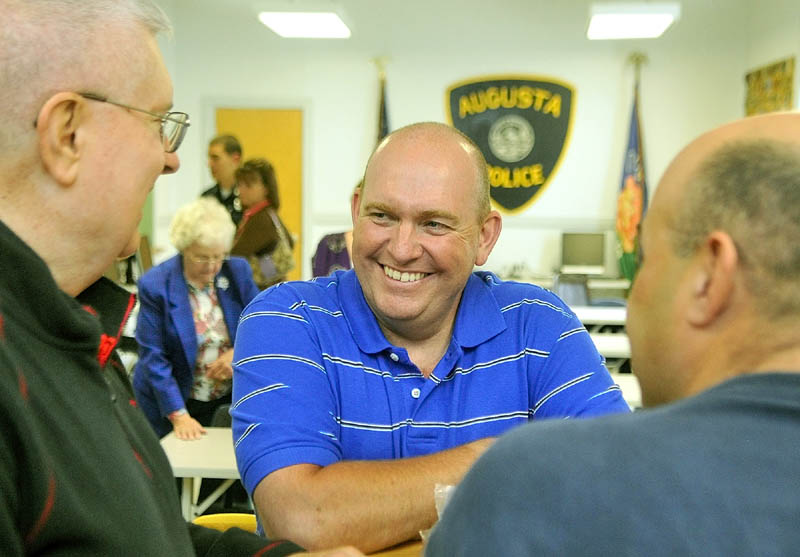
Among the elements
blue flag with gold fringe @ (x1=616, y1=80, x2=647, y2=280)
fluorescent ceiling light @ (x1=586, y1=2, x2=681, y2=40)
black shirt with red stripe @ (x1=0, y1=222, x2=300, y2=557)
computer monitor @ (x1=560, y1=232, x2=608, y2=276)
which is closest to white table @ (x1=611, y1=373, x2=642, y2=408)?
black shirt with red stripe @ (x1=0, y1=222, x2=300, y2=557)

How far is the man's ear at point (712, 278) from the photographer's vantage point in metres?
0.66

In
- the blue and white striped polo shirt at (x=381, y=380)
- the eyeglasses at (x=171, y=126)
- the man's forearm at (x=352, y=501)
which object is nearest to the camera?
the eyeglasses at (x=171, y=126)

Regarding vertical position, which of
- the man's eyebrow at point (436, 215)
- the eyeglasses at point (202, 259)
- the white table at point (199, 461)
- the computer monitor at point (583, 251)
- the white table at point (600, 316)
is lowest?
the white table at point (199, 461)

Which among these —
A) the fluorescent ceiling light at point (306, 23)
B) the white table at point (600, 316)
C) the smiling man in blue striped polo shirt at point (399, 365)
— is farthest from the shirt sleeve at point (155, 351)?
the fluorescent ceiling light at point (306, 23)

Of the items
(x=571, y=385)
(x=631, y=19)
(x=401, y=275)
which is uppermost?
(x=631, y=19)

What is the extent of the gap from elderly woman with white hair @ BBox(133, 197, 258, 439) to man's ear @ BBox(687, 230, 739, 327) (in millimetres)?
2930

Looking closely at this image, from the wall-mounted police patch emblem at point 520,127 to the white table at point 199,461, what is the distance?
6.38m

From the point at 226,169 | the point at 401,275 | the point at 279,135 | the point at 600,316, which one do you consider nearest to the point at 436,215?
the point at 401,275

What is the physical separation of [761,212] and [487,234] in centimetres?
120

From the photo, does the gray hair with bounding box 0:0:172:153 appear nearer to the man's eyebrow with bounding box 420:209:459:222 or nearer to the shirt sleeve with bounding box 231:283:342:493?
the shirt sleeve with bounding box 231:283:342:493

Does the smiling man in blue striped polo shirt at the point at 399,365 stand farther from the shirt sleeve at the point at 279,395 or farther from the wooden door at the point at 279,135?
the wooden door at the point at 279,135

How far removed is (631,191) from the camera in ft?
28.6

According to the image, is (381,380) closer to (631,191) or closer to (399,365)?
(399,365)

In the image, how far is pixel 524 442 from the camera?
644 millimetres
